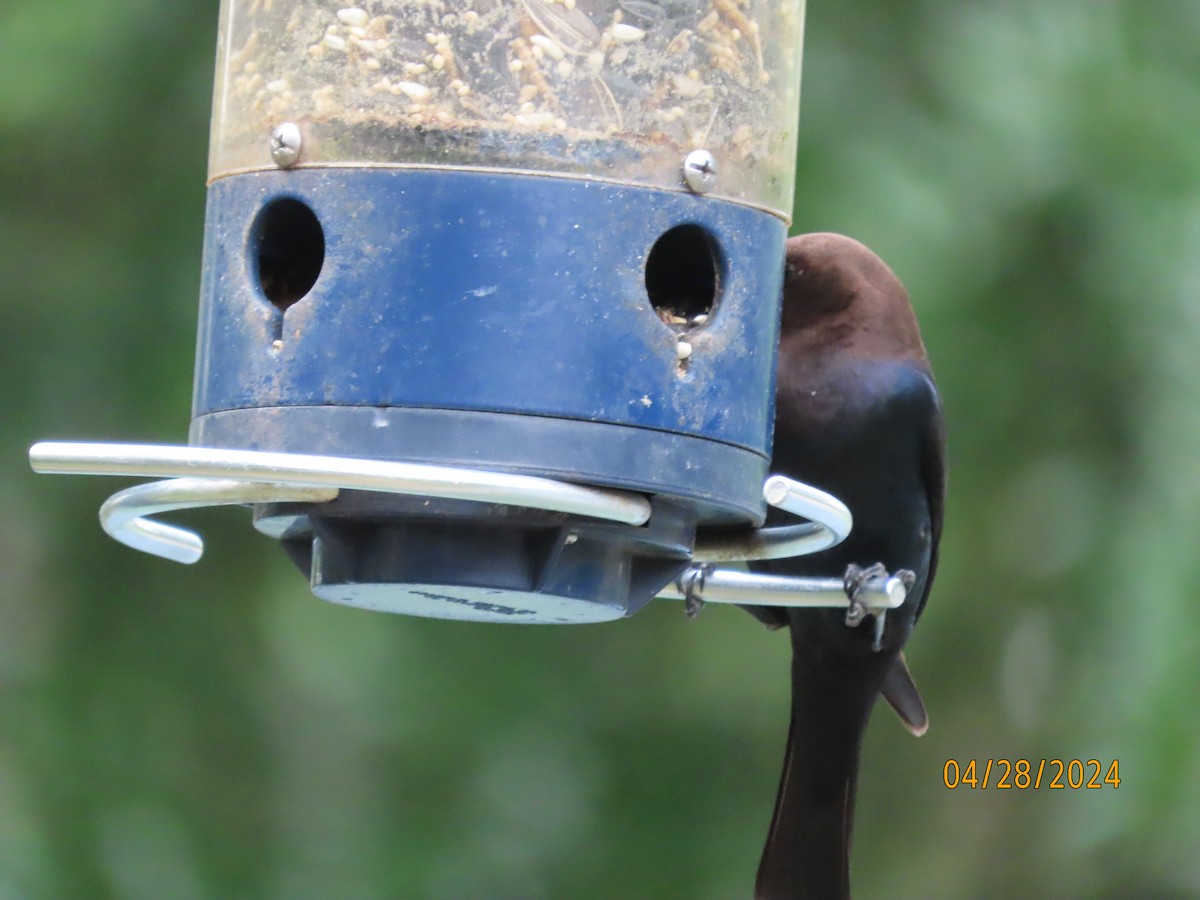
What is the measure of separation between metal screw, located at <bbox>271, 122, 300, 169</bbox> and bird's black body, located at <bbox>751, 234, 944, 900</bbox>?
165cm

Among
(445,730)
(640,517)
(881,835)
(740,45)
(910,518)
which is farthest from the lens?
(881,835)

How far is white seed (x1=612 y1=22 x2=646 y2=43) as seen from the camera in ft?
8.76

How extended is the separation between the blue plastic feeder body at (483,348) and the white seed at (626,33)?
0.19 meters

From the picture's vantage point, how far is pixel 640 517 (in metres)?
2.50

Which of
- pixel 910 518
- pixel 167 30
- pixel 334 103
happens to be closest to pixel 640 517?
pixel 334 103

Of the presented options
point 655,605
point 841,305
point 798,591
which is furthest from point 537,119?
point 655,605

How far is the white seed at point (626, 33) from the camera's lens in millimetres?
2670

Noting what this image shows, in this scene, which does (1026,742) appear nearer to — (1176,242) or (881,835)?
(881,835)

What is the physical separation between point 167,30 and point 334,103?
121 inches

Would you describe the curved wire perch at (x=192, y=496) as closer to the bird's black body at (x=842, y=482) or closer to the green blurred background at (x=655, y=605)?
the bird's black body at (x=842, y=482)
